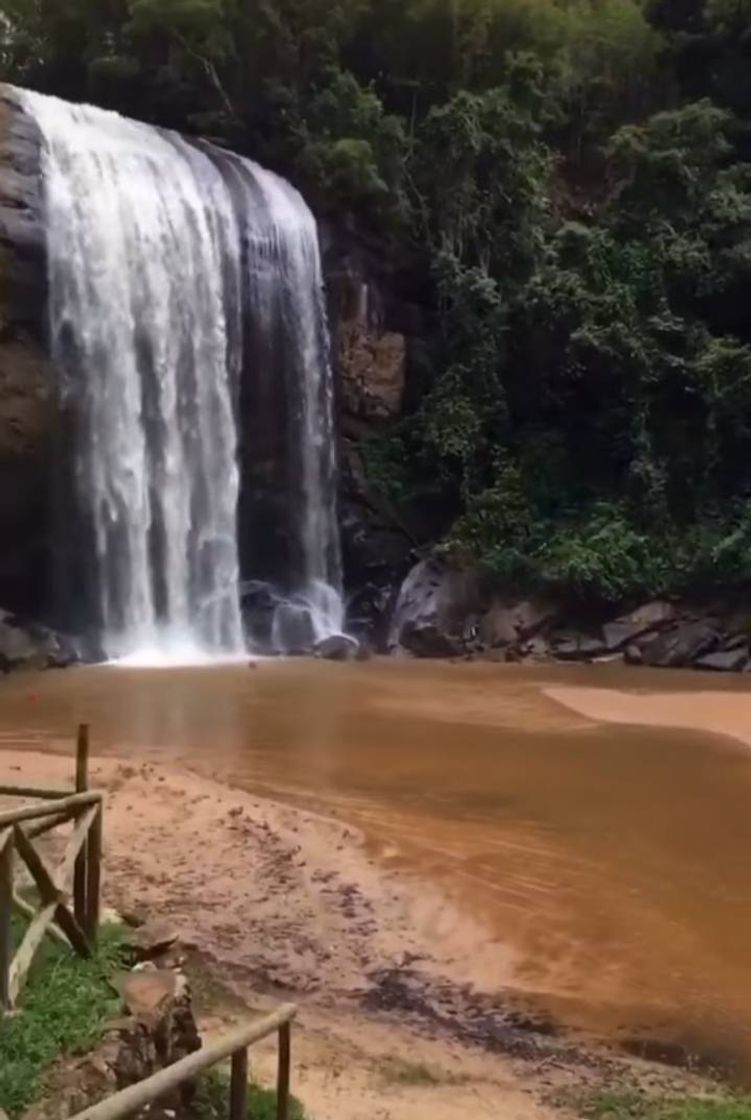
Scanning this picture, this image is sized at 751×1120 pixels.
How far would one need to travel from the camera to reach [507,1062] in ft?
23.8

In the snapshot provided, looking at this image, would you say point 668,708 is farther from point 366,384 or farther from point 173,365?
point 366,384

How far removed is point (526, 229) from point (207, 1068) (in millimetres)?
28276

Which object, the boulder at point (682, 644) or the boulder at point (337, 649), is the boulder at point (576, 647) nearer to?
the boulder at point (682, 644)

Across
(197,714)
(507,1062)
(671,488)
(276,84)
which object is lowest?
(507,1062)

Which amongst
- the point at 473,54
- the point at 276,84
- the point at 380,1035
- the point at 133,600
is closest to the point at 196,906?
the point at 380,1035

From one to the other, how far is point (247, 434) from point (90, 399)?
386cm

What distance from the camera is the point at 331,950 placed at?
876 cm

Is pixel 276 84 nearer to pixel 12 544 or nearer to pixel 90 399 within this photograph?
pixel 90 399

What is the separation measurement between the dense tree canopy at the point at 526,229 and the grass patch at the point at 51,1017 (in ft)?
67.7

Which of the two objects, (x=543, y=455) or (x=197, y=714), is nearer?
(x=197, y=714)

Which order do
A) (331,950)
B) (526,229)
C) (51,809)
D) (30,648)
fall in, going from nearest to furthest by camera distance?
(51,809) < (331,950) < (30,648) < (526,229)

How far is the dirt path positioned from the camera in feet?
22.6

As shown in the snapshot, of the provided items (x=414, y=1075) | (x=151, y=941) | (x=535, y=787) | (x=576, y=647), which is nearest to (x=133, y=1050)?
(x=151, y=941)

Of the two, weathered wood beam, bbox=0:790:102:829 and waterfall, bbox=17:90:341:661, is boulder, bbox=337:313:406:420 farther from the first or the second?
weathered wood beam, bbox=0:790:102:829
